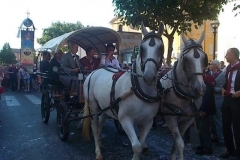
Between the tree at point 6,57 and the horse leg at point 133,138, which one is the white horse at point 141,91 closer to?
the horse leg at point 133,138

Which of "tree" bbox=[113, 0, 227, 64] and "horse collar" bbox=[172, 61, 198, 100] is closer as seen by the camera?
"horse collar" bbox=[172, 61, 198, 100]

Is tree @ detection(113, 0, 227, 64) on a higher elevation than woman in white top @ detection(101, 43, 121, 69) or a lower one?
higher

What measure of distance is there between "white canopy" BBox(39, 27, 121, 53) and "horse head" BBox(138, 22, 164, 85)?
12.0 ft

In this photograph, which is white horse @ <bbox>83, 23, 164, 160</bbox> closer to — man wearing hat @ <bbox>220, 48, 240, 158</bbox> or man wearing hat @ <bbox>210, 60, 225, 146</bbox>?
man wearing hat @ <bbox>220, 48, 240, 158</bbox>

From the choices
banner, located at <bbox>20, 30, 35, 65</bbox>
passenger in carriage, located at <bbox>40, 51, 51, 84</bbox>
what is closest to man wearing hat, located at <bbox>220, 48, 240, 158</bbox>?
passenger in carriage, located at <bbox>40, 51, 51, 84</bbox>

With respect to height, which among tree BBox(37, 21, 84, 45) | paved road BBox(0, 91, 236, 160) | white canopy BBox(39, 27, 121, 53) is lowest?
paved road BBox(0, 91, 236, 160)

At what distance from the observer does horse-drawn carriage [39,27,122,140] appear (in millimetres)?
6234

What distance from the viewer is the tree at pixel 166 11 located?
12500 millimetres

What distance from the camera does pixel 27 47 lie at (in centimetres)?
2284

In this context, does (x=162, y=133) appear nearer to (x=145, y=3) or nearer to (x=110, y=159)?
(x=110, y=159)

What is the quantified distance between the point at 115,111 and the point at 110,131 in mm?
2979

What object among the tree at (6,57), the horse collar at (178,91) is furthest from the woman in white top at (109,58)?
the tree at (6,57)

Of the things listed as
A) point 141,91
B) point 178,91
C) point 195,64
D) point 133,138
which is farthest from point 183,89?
point 133,138

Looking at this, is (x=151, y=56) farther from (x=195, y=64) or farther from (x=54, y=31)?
(x=54, y=31)
